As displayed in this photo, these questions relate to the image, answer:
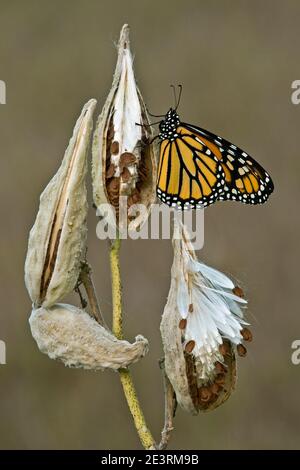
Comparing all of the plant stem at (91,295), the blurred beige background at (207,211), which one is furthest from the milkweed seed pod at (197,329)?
the blurred beige background at (207,211)

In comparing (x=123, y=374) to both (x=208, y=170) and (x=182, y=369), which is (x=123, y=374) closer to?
(x=182, y=369)

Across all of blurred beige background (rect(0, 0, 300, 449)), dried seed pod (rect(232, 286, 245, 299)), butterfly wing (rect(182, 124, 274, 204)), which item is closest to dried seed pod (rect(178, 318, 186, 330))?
dried seed pod (rect(232, 286, 245, 299))

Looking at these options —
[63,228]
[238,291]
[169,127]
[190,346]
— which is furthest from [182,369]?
[169,127]

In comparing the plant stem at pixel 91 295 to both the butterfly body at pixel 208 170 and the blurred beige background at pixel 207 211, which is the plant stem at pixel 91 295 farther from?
the blurred beige background at pixel 207 211

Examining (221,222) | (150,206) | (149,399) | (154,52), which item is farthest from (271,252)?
(150,206)

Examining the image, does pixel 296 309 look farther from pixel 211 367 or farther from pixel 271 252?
pixel 211 367
